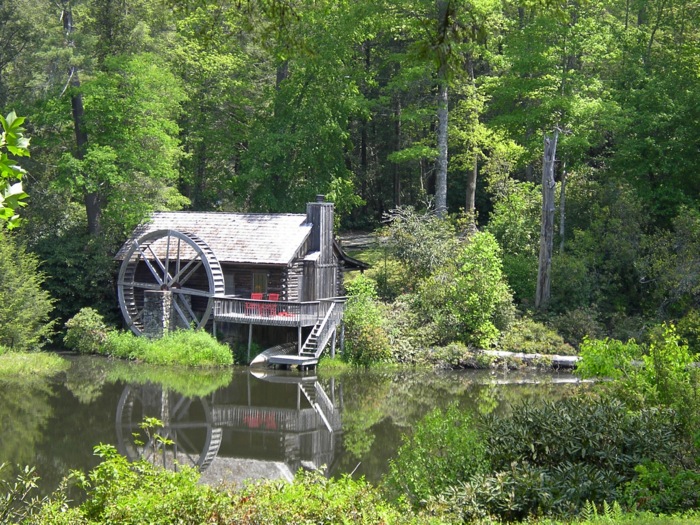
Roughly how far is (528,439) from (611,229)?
20.7 m

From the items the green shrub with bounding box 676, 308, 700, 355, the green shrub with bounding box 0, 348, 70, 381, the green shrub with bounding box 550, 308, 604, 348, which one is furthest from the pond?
the green shrub with bounding box 676, 308, 700, 355

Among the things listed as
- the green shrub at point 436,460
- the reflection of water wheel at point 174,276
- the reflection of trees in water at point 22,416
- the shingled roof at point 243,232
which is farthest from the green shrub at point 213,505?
the shingled roof at point 243,232

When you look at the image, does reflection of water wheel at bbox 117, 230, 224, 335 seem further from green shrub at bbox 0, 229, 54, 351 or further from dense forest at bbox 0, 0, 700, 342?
green shrub at bbox 0, 229, 54, 351

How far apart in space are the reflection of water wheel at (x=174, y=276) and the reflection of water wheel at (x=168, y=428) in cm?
553

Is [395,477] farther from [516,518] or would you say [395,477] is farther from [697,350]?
[697,350]

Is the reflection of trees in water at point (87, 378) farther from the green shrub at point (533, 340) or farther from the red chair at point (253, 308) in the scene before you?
the green shrub at point (533, 340)

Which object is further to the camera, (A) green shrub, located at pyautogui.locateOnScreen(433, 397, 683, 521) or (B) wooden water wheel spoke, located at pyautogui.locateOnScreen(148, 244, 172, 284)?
(B) wooden water wheel spoke, located at pyautogui.locateOnScreen(148, 244, 172, 284)

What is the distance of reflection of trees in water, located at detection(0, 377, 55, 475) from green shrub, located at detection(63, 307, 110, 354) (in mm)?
4379

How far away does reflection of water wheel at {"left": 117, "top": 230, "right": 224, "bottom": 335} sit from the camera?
27.6m

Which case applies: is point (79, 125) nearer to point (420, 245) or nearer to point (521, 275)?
point (420, 245)

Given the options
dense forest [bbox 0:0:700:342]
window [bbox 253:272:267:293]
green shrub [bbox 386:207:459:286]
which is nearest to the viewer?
window [bbox 253:272:267:293]

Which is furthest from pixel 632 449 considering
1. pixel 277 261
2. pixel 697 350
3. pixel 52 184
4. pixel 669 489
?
pixel 52 184

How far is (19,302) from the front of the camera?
25.4 metres

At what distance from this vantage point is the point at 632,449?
11.0m
